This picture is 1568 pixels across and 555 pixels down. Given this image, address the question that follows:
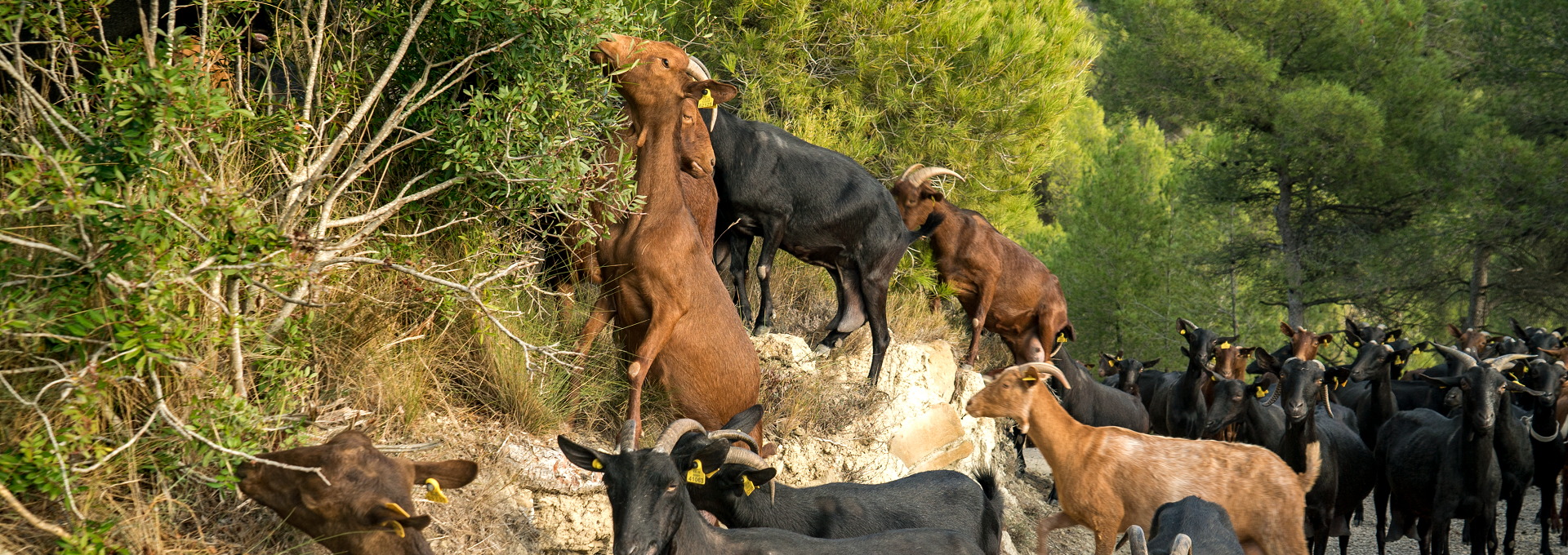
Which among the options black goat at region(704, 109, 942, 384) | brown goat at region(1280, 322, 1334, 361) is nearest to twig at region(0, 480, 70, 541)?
black goat at region(704, 109, 942, 384)

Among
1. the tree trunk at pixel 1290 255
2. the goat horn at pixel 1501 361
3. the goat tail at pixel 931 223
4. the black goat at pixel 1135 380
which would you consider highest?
the goat tail at pixel 931 223

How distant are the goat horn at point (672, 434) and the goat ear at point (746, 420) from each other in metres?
0.57

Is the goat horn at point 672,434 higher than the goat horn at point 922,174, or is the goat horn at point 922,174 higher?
the goat horn at point 672,434

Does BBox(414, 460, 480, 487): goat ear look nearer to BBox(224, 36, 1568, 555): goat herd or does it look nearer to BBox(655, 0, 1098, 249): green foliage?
BBox(224, 36, 1568, 555): goat herd

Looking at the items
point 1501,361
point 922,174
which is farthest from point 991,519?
point 1501,361

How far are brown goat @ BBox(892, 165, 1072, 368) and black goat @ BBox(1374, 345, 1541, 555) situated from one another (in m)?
3.21

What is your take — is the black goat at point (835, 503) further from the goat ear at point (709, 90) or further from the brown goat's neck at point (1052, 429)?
the goat ear at point (709, 90)

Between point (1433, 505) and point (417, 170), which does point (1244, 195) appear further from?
point (417, 170)

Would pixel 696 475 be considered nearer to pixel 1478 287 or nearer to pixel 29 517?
pixel 29 517

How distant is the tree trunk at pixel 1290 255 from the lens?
2262cm

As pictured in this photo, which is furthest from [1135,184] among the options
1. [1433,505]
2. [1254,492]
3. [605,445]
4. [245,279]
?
[245,279]

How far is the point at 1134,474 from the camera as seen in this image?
7.23 metres

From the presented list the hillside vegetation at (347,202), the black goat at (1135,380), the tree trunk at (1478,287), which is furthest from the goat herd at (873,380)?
the tree trunk at (1478,287)

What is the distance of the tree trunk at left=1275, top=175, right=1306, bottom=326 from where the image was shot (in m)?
22.6
